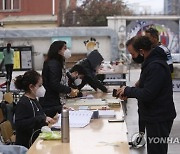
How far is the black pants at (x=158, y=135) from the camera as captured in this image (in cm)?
466

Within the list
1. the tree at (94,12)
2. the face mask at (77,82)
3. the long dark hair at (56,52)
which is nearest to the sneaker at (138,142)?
the face mask at (77,82)

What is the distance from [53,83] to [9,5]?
30450 millimetres

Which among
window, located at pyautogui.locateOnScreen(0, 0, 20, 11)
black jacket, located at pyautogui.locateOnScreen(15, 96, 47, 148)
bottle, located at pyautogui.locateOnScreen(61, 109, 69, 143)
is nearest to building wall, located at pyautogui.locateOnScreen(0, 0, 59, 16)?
window, located at pyautogui.locateOnScreen(0, 0, 20, 11)

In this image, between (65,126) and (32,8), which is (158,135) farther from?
(32,8)

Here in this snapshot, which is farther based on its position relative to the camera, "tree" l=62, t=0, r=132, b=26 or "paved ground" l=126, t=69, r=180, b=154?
"tree" l=62, t=0, r=132, b=26

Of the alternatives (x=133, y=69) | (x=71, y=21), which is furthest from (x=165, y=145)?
(x=71, y=21)

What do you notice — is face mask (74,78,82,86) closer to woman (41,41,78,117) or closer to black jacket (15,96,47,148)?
woman (41,41,78,117)

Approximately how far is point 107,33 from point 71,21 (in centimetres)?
1472

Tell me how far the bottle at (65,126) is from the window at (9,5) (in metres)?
32.0

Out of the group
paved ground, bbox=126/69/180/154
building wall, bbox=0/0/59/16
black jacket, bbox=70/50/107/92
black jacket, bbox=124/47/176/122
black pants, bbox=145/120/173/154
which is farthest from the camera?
building wall, bbox=0/0/59/16

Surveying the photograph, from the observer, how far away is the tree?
38.9m

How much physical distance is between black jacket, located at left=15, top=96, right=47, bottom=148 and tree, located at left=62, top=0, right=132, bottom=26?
32.9m

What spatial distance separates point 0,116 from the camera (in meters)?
6.22

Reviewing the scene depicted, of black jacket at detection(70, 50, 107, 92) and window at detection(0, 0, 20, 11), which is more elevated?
window at detection(0, 0, 20, 11)
